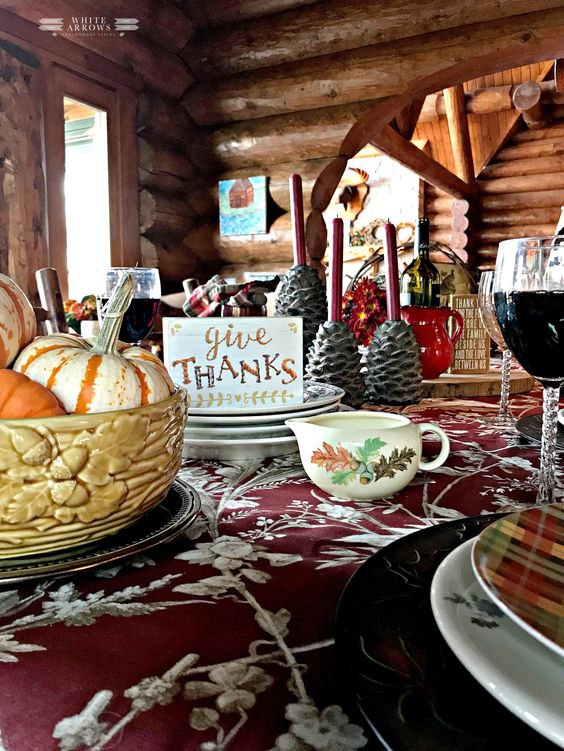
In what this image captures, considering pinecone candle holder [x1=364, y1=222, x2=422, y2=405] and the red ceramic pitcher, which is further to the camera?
the red ceramic pitcher

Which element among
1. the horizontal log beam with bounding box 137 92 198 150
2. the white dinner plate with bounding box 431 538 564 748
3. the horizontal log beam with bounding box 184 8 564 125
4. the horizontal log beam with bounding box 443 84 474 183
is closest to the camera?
the white dinner plate with bounding box 431 538 564 748

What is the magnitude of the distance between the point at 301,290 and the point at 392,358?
0.20m

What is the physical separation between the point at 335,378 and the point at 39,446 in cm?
67

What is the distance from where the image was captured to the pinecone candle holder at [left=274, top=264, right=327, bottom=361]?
105 centimetres

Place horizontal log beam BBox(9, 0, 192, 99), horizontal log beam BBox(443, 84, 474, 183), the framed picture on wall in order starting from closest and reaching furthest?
horizontal log beam BBox(9, 0, 192, 99) < the framed picture on wall < horizontal log beam BBox(443, 84, 474, 183)

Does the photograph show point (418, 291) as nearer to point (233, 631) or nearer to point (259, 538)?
point (259, 538)

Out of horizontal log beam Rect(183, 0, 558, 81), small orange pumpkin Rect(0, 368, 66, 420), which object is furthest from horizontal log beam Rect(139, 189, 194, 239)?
small orange pumpkin Rect(0, 368, 66, 420)

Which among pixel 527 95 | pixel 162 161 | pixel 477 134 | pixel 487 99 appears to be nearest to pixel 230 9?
pixel 162 161

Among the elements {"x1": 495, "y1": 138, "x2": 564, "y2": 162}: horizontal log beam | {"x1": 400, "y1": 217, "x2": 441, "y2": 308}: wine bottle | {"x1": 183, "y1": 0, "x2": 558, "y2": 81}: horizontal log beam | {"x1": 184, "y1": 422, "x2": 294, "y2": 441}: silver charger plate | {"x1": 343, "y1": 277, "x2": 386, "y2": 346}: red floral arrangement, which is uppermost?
{"x1": 495, "y1": 138, "x2": 564, "y2": 162}: horizontal log beam

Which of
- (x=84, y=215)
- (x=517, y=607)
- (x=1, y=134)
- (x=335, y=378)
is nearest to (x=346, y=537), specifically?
(x=517, y=607)

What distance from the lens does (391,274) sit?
1062mm

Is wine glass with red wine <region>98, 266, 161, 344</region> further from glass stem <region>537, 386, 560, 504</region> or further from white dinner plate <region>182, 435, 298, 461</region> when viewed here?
glass stem <region>537, 386, 560, 504</region>

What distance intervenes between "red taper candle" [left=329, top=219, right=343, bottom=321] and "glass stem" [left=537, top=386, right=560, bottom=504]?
1.54ft

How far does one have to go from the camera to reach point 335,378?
0.99 m
